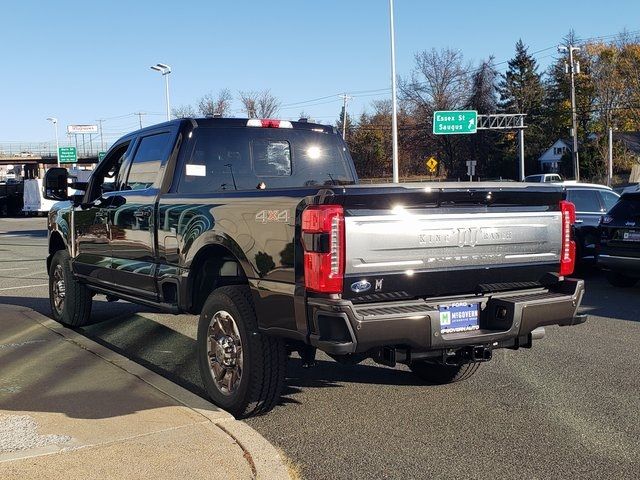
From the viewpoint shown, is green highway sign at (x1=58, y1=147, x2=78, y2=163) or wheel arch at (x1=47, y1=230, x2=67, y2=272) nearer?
wheel arch at (x1=47, y1=230, x2=67, y2=272)

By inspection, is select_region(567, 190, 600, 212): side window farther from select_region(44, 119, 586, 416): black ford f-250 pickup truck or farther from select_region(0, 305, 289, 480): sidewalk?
select_region(0, 305, 289, 480): sidewalk

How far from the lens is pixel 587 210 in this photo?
13.8m

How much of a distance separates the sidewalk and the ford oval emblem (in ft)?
3.71

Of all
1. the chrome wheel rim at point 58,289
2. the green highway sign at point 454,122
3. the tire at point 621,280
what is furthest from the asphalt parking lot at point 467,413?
the green highway sign at point 454,122

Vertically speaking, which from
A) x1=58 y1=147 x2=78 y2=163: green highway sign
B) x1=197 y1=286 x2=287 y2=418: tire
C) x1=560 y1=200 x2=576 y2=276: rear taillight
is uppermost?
x1=58 y1=147 x2=78 y2=163: green highway sign

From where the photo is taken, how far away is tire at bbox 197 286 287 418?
15.8 ft

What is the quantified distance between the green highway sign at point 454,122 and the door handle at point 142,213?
37.2m

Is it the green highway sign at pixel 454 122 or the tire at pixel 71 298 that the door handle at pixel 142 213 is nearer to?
the tire at pixel 71 298

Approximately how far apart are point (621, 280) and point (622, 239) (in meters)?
1.03

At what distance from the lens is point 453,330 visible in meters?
4.58

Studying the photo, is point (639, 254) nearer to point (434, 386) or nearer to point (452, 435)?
point (434, 386)

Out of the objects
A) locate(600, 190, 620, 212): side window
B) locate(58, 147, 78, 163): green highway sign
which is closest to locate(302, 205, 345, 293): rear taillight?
locate(600, 190, 620, 212): side window

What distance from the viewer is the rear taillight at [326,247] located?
4.08 m

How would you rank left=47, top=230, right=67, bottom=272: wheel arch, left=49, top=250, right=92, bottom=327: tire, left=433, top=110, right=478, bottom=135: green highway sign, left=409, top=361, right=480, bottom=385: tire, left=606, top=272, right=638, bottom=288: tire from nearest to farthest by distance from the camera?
left=409, top=361, right=480, bottom=385: tire, left=49, top=250, right=92, bottom=327: tire, left=47, top=230, right=67, bottom=272: wheel arch, left=606, top=272, right=638, bottom=288: tire, left=433, top=110, right=478, bottom=135: green highway sign
